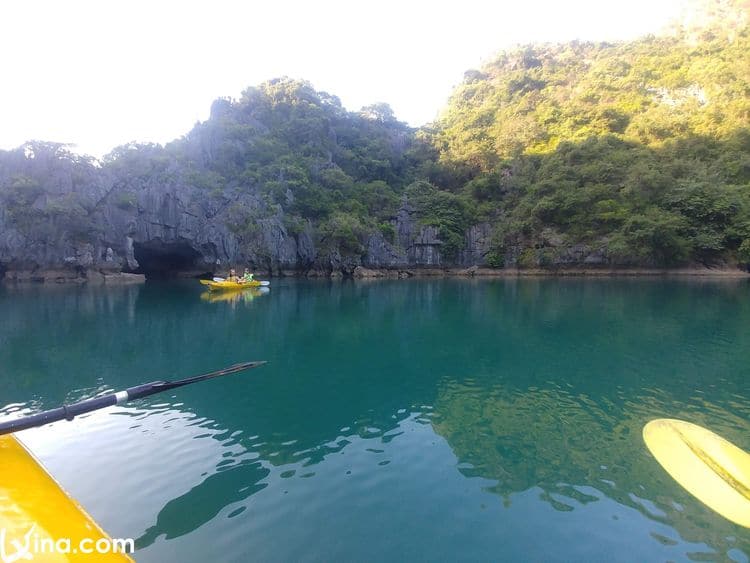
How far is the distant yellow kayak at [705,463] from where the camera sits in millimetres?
3725

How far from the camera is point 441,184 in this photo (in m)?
49.8

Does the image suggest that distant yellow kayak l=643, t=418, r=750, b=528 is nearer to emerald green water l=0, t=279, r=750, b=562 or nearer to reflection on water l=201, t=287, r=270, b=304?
emerald green water l=0, t=279, r=750, b=562

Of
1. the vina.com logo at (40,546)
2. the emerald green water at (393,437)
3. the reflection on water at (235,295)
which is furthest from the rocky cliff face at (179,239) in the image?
the vina.com logo at (40,546)

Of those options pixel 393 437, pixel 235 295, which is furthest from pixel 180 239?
pixel 393 437

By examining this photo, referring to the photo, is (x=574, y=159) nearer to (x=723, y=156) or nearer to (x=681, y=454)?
(x=723, y=156)

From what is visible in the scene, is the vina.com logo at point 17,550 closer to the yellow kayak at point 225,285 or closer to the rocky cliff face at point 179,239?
the yellow kayak at point 225,285

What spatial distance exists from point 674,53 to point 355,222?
Result: 143 feet

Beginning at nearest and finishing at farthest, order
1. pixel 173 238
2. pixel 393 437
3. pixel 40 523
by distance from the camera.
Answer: pixel 40 523
pixel 393 437
pixel 173 238

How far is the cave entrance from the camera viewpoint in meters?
34.0

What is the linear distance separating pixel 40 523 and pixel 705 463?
5.73 m

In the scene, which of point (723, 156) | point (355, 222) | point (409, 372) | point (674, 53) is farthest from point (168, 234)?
point (674, 53)

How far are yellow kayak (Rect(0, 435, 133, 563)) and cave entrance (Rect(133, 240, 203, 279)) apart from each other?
33389 millimetres

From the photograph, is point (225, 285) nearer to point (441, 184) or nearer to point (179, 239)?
point (179, 239)

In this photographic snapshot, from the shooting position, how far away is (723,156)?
35688mm
